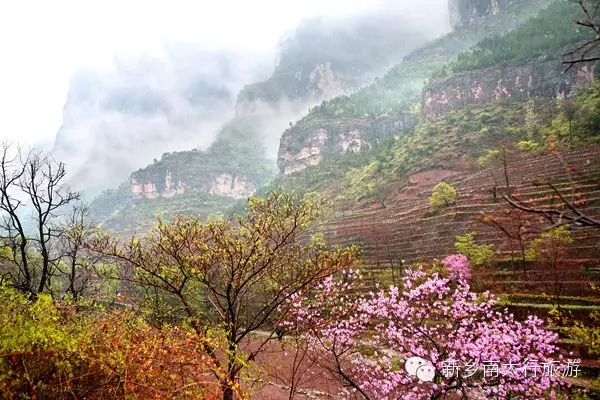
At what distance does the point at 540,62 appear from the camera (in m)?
83.3

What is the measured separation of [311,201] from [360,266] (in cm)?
2978

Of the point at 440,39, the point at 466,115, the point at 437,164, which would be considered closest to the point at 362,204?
the point at 437,164

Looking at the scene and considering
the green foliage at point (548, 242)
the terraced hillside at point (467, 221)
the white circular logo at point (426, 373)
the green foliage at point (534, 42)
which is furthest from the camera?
the green foliage at point (534, 42)

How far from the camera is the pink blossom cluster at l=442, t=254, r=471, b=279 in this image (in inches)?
1070

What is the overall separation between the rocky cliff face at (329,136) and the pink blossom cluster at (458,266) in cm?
10229

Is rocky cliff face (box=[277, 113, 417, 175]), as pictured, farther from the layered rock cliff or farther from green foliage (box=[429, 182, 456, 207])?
the layered rock cliff

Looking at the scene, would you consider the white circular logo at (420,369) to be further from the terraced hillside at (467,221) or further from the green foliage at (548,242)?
the green foliage at (548,242)

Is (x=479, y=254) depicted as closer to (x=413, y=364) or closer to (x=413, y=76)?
(x=413, y=364)

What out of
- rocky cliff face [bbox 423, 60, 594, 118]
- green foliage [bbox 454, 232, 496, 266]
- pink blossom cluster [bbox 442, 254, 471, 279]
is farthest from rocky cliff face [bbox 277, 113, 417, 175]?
green foliage [bbox 454, 232, 496, 266]

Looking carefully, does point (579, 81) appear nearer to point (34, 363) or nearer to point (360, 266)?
point (360, 266)

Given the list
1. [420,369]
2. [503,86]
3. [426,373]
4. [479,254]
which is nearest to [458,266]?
[479,254]

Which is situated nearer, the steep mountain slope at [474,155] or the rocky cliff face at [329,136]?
the steep mountain slope at [474,155]

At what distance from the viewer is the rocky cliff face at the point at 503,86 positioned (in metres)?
79.8

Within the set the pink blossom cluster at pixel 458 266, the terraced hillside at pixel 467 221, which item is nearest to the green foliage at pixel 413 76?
the terraced hillside at pixel 467 221
